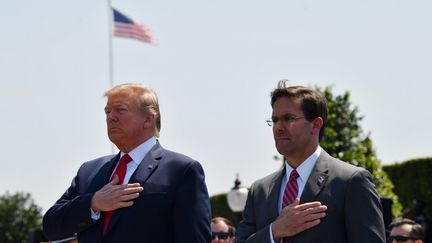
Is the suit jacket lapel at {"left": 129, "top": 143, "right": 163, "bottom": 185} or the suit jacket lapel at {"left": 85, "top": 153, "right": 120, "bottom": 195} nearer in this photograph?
the suit jacket lapel at {"left": 129, "top": 143, "right": 163, "bottom": 185}

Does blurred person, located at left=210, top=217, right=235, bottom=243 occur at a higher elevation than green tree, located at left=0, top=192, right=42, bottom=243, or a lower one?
higher

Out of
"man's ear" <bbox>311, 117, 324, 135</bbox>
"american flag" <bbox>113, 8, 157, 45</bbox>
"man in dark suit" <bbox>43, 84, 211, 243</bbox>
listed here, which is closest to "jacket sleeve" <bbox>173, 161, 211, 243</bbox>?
"man in dark suit" <bbox>43, 84, 211, 243</bbox>

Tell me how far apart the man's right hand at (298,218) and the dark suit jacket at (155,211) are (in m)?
0.46

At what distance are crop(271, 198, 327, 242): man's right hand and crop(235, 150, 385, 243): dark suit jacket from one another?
5cm

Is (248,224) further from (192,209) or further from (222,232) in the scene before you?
(222,232)

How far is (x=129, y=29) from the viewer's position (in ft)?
125

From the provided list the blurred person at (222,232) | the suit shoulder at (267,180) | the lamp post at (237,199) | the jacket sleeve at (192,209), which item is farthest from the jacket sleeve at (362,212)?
the lamp post at (237,199)

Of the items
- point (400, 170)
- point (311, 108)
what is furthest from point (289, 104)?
point (400, 170)

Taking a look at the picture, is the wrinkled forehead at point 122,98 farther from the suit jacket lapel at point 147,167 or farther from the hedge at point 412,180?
the hedge at point 412,180

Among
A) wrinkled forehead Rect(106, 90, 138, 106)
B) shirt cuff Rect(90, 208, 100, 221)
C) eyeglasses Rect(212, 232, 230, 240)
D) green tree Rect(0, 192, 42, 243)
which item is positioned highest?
wrinkled forehead Rect(106, 90, 138, 106)

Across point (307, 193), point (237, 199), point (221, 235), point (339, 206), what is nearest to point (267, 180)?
point (307, 193)

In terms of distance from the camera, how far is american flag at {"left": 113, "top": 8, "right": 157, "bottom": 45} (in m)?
36.6

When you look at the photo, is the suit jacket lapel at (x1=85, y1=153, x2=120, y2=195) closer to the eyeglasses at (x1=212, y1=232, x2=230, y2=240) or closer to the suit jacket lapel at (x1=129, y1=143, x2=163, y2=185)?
the suit jacket lapel at (x1=129, y1=143, x2=163, y2=185)

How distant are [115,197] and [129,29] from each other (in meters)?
31.8
